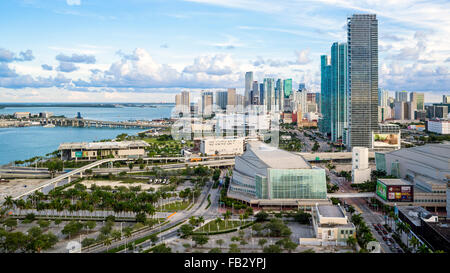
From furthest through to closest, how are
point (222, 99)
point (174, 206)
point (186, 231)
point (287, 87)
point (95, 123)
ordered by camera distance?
point (287, 87)
point (222, 99)
point (95, 123)
point (174, 206)
point (186, 231)

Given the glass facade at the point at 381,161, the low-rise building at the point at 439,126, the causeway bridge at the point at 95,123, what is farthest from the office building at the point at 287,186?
the causeway bridge at the point at 95,123

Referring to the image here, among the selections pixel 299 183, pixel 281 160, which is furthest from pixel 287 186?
pixel 281 160

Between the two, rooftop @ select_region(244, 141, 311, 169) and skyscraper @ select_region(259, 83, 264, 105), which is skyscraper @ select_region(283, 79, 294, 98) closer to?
skyscraper @ select_region(259, 83, 264, 105)

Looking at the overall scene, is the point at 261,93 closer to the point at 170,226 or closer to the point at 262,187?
the point at 262,187

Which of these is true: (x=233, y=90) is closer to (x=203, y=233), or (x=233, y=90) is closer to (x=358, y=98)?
(x=358, y=98)

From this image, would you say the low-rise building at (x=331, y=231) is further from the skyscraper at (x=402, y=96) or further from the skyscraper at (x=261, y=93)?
the skyscraper at (x=402, y=96)
